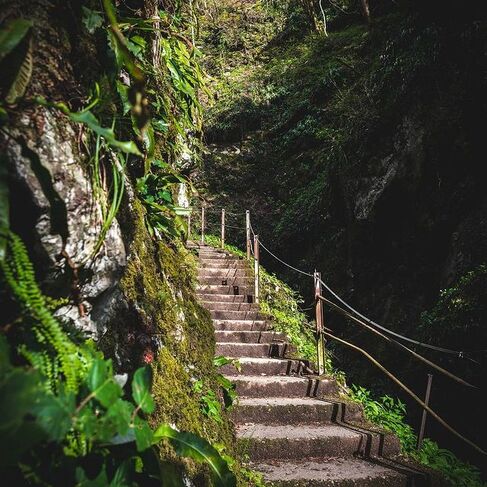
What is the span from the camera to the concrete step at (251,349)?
15.9 feet

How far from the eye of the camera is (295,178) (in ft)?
41.1

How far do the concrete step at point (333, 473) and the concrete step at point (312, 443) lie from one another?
0.24 ft

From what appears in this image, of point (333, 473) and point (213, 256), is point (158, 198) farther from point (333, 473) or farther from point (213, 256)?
point (213, 256)

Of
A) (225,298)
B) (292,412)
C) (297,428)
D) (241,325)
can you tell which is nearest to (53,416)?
(297,428)

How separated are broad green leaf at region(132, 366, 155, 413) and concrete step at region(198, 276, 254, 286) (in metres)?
5.92

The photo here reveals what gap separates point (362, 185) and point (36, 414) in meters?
7.54

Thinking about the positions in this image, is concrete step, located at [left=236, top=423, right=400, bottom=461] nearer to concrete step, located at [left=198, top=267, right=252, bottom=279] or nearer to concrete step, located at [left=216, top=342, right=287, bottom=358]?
concrete step, located at [left=216, top=342, right=287, bottom=358]

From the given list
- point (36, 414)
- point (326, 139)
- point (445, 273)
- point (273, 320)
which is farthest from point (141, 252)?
point (326, 139)

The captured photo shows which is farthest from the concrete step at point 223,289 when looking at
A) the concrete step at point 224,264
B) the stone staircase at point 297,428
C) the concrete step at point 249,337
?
the concrete step at point 249,337

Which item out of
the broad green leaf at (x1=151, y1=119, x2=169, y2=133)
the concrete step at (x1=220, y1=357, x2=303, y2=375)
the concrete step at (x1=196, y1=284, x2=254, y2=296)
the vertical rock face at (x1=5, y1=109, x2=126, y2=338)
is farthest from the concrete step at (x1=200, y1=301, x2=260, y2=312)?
the vertical rock face at (x1=5, y1=109, x2=126, y2=338)

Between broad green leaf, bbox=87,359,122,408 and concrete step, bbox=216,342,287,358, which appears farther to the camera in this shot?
concrete step, bbox=216,342,287,358

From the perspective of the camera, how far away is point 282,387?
4.06 m

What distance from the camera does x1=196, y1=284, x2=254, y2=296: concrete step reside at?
6.51 m

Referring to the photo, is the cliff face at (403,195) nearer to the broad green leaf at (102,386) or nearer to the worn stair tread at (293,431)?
the worn stair tread at (293,431)
